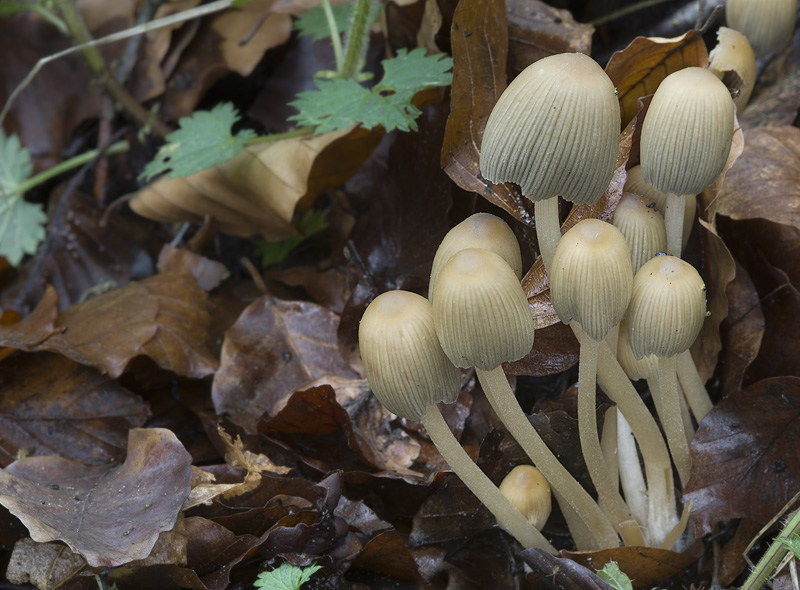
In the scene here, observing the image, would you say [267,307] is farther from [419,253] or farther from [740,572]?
[740,572]

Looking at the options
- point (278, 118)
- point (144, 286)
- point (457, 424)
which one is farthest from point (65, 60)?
point (457, 424)

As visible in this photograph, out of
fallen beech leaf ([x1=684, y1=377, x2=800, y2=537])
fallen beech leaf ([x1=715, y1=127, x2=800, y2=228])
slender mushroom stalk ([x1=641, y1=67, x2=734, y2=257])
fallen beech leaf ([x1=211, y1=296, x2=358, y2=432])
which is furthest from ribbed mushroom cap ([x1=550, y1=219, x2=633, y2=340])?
fallen beech leaf ([x1=211, y1=296, x2=358, y2=432])

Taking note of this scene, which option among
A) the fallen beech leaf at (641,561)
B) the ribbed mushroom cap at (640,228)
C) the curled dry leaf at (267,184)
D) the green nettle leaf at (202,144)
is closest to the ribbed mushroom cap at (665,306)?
the ribbed mushroom cap at (640,228)

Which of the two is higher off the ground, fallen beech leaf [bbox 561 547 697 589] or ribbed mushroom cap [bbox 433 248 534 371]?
ribbed mushroom cap [bbox 433 248 534 371]

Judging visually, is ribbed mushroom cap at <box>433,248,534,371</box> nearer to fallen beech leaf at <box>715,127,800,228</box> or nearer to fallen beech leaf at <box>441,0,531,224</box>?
fallen beech leaf at <box>441,0,531,224</box>

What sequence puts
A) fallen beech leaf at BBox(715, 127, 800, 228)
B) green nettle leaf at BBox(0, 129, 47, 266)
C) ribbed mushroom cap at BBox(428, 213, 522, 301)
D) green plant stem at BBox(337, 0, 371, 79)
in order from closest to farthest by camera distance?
ribbed mushroom cap at BBox(428, 213, 522, 301)
fallen beech leaf at BBox(715, 127, 800, 228)
green plant stem at BBox(337, 0, 371, 79)
green nettle leaf at BBox(0, 129, 47, 266)

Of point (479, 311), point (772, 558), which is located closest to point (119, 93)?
point (479, 311)
